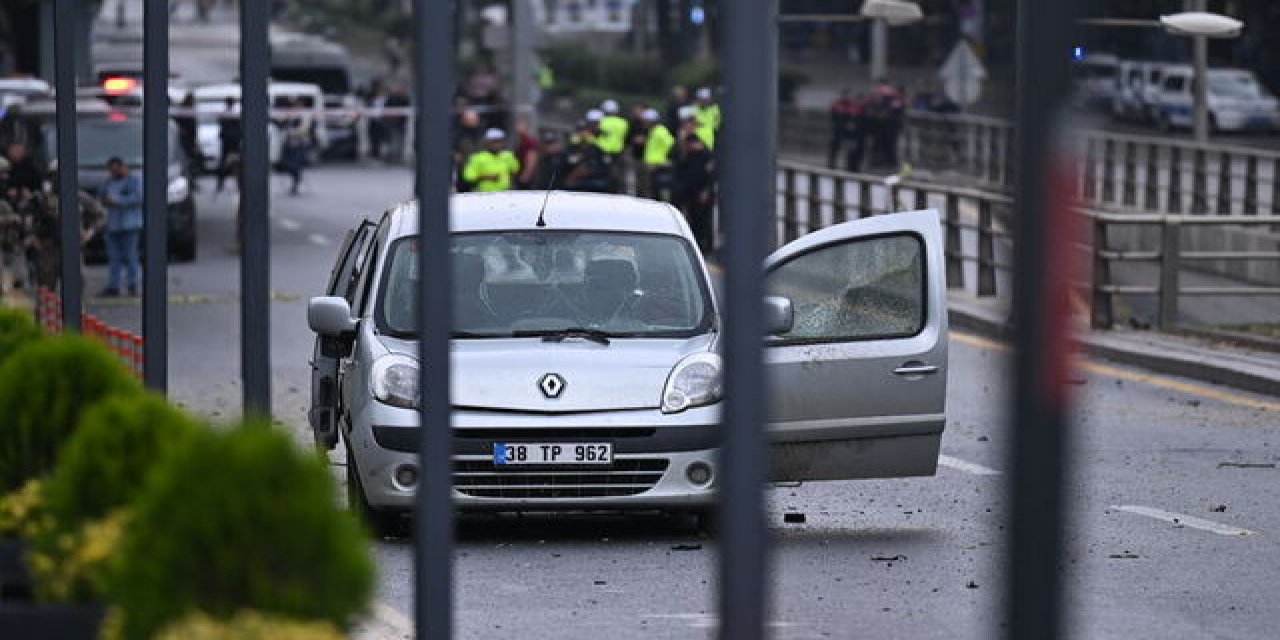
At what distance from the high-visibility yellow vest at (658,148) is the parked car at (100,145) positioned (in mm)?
5603

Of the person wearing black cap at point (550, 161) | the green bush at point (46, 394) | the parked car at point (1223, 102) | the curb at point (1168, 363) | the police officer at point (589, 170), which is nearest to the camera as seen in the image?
the green bush at point (46, 394)

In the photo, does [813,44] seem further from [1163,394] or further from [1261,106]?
[1163,394]

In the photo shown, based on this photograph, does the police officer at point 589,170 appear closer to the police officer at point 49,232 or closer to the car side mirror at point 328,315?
the police officer at point 49,232

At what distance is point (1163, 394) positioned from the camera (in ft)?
66.4

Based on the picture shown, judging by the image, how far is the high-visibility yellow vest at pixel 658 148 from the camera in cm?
3672

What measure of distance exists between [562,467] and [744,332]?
240 inches

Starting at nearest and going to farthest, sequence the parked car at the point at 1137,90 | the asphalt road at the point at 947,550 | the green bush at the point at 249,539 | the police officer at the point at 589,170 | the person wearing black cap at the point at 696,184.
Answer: the green bush at the point at 249,539 → the asphalt road at the point at 947,550 → the person wearing black cap at the point at 696,184 → the police officer at the point at 589,170 → the parked car at the point at 1137,90

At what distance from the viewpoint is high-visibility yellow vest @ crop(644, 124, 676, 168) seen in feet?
120

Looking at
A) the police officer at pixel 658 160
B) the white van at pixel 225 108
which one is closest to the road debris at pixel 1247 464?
the police officer at pixel 658 160

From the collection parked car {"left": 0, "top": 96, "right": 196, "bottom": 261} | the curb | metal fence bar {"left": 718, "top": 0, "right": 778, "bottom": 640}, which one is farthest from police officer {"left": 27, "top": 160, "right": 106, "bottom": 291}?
metal fence bar {"left": 718, "top": 0, "right": 778, "bottom": 640}

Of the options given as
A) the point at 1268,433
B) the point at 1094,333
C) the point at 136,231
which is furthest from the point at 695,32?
the point at 1268,433

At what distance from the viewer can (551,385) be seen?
40.5 ft

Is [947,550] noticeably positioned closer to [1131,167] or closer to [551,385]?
[551,385]

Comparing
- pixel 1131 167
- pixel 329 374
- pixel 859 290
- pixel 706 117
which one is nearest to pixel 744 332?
pixel 859 290
